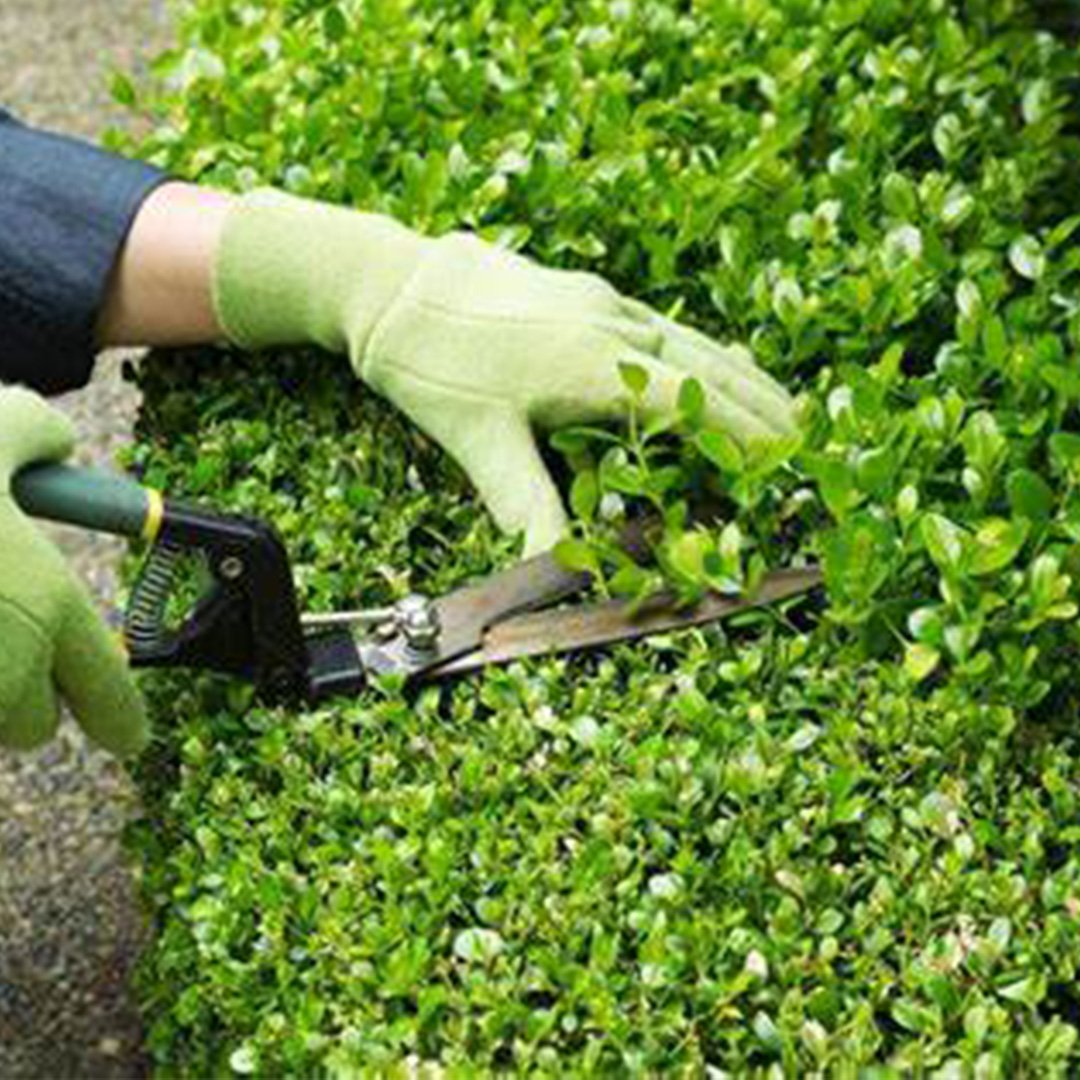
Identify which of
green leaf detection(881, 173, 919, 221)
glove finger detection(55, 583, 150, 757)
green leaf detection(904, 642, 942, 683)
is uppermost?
green leaf detection(881, 173, 919, 221)

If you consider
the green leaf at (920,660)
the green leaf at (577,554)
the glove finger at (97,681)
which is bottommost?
the glove finger at (97,681)

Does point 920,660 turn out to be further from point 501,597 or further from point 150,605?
point 150,605

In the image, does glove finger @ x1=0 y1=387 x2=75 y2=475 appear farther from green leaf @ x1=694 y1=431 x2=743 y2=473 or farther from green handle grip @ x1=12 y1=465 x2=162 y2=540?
green leaf @ x1=694 y1=431 x2=743 y2=473

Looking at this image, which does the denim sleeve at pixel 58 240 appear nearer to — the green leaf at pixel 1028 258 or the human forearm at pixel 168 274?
the human forearm at pixel 168 274

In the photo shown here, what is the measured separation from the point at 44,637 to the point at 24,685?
0.04 metres

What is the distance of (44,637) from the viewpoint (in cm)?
218

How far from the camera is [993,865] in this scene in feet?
6.85

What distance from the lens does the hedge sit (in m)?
2.01

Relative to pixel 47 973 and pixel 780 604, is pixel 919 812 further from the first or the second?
pixel 47 973

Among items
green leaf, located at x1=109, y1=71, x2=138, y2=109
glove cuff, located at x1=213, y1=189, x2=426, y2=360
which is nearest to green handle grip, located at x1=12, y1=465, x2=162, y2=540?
glove cuff, located at x1=213, y1=189, x2=426, y2=360

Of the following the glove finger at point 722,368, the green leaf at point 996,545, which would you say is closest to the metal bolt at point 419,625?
the glove finger at point 722,368

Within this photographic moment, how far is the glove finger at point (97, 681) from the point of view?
2215 millimetres

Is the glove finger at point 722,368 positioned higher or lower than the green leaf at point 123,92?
higher

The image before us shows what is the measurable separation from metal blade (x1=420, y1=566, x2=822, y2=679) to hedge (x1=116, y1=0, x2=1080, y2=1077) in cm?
2
